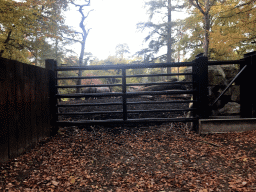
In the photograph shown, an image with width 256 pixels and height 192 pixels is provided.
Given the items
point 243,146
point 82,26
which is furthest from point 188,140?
point 82,26

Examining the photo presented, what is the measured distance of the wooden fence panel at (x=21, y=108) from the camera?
325cm

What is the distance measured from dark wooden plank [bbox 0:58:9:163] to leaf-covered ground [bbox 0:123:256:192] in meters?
0.24

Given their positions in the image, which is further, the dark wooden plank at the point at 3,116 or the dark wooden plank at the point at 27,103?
the dark wooden plank at the point at 27,103

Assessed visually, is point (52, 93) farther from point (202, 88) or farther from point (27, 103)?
point (202, 88)

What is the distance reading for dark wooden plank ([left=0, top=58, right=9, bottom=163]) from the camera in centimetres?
315

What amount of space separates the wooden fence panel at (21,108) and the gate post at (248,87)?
5954 mm

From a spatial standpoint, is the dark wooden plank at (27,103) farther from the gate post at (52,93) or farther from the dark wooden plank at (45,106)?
the gate post at (52,93)

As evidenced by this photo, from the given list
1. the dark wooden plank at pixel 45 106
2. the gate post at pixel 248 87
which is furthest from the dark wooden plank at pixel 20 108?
the gate post at pixel 248 87

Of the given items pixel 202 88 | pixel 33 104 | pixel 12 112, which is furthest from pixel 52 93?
pixel 202 88

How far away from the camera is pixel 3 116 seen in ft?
10.5

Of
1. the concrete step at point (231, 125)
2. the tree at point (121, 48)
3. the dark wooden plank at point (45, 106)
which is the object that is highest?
the tree at point (121, 48)

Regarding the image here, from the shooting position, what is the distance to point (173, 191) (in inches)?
106

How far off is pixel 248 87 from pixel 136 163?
4.34 m

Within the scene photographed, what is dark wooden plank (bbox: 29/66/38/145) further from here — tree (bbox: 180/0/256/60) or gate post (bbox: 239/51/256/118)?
tree (bbox: 180/0/256/60)
